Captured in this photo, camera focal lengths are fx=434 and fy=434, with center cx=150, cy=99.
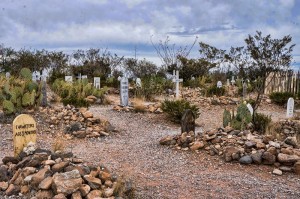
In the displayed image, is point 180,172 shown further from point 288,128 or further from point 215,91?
point 215,91

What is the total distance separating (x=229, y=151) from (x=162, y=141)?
1584mm

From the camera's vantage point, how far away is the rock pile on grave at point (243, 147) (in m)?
6.86

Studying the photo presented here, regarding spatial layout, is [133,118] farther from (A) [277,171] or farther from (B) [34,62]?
(B) [34,62]

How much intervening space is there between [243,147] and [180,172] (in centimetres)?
157

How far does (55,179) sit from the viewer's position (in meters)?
4.71

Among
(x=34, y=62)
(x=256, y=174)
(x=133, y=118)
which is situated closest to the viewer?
(x=256, y=174)

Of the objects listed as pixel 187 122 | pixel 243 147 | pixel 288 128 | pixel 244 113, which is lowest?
pixel 288 128

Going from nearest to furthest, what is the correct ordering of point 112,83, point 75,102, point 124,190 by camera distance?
point 124,190 < point 75,102 < point 112,83

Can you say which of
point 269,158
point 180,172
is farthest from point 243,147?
point 180,172

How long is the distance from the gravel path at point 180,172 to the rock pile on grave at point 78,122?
40cm

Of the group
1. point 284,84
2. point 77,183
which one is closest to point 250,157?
point 77,183

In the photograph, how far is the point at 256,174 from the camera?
21.2 ft

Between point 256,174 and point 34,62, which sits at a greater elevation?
point 34,62

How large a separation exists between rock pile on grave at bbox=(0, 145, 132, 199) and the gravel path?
0.49m
